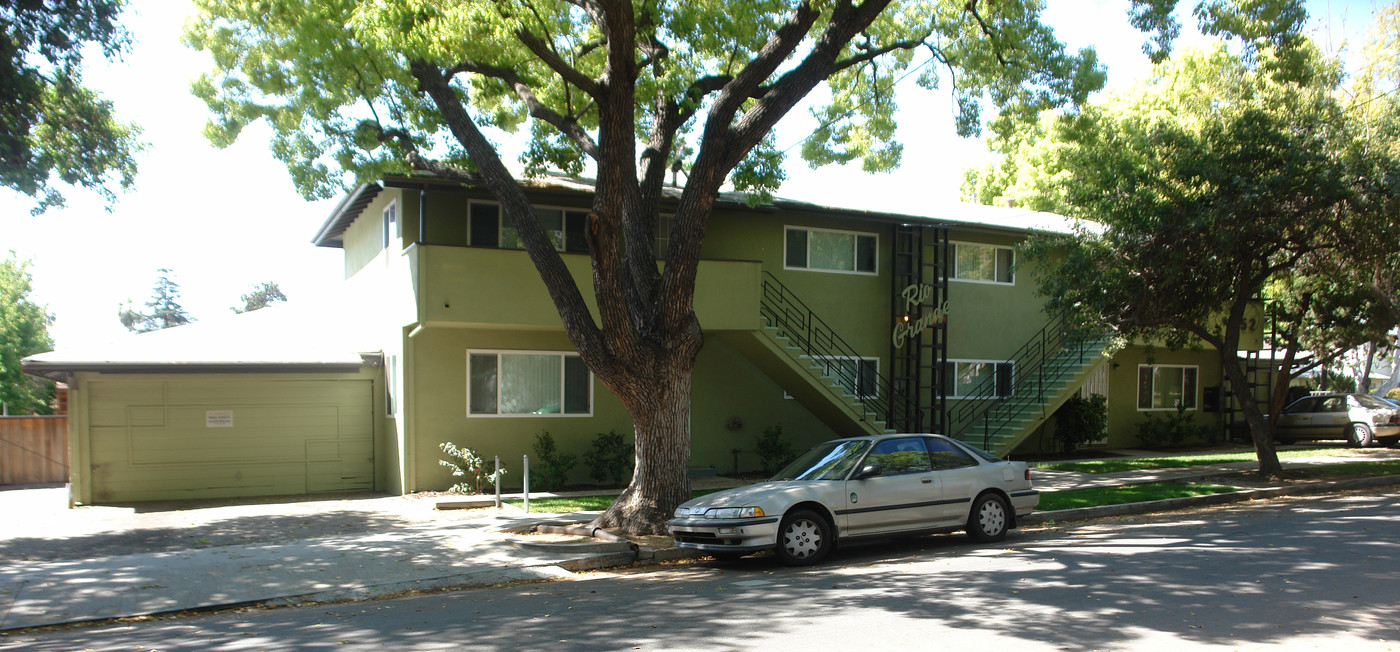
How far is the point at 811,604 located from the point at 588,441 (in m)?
10.5

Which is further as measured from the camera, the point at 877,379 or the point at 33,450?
the point at 33,450

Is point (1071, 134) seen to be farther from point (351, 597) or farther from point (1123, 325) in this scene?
point (351, 597)

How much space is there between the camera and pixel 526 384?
17625 mm

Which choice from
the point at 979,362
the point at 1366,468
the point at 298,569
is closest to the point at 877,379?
the point at 979,362

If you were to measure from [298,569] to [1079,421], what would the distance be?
1812 cm

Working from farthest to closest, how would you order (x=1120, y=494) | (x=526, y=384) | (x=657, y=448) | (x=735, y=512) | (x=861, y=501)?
1. (x=526, y=384)
2. (x=1120, y=494)
3. (x=657, y=448)
4. (x=861, y=501)
5. (x=735, y=512)

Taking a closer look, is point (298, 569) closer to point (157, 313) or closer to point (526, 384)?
point (526, 384)

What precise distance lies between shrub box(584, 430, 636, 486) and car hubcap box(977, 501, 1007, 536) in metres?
8.05

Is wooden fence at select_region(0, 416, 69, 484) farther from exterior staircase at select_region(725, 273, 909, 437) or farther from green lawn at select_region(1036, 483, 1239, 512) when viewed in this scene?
green lawn at select_region(1036, 483, 1239, 512)

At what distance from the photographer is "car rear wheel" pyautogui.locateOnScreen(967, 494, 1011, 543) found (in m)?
11.1

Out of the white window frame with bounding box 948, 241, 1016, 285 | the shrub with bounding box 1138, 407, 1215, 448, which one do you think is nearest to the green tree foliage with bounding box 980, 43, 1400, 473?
the white window frame with bounding box 948, 241, 1016, 285

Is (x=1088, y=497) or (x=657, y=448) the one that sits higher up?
(x=657, y=448)

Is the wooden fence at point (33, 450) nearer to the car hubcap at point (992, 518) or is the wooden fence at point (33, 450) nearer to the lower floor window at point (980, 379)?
the lower floor window at point (980, 379)

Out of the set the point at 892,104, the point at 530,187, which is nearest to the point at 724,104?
the point at 530,187
